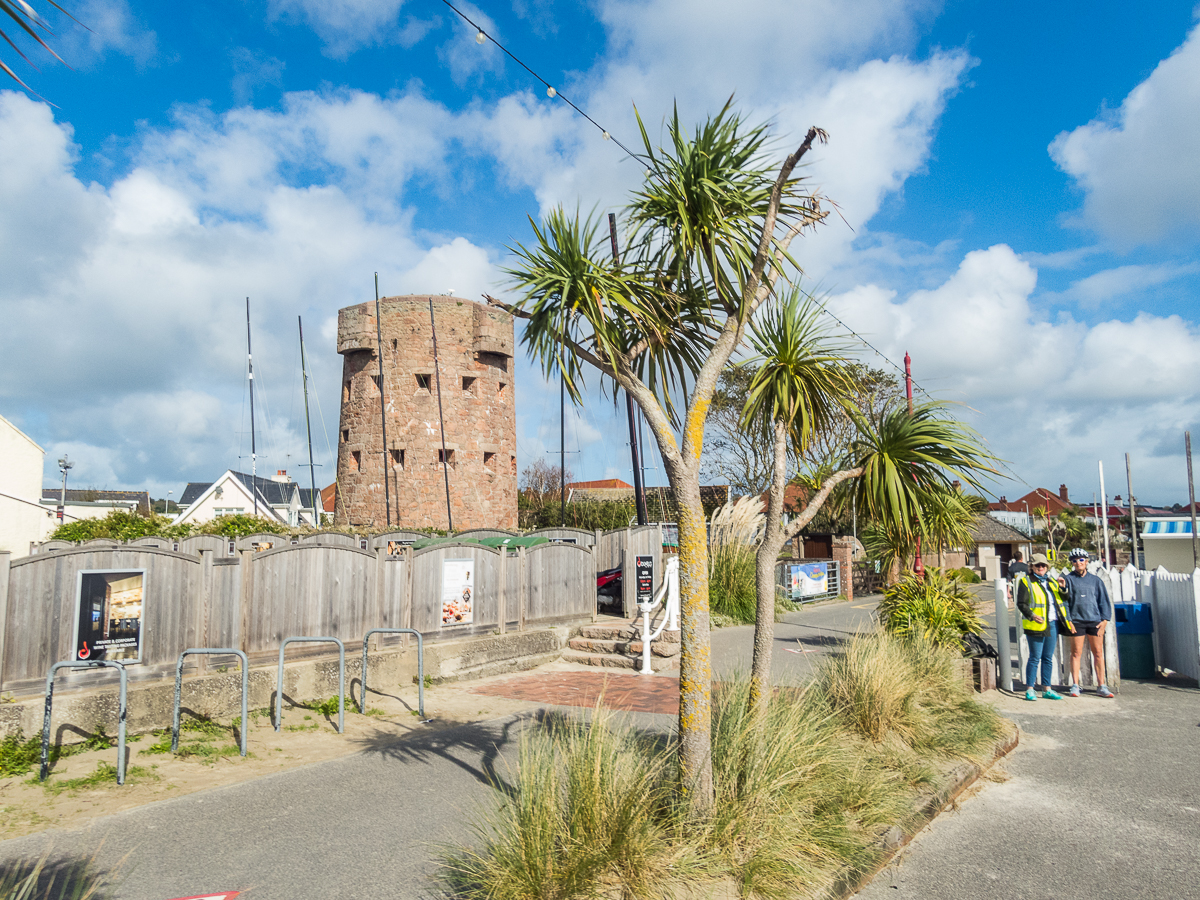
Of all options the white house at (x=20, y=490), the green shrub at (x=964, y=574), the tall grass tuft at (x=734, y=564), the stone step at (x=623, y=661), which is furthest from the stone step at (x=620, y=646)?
the white house at (x=20, y=490)

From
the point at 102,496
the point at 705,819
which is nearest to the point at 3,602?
the point at 705,819

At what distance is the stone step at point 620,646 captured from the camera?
12.9 meters

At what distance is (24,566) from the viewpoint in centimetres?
698

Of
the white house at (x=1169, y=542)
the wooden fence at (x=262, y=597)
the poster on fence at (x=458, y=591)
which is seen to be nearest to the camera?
the wooden fence at (x=262, y=597)

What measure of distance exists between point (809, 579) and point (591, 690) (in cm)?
1633

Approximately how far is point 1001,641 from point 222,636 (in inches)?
378

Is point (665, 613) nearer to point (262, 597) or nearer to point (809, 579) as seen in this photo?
point (262, 597)

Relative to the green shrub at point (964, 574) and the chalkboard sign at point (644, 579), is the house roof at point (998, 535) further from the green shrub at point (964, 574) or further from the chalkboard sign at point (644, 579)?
the chalkboard sign at point (644, 579)

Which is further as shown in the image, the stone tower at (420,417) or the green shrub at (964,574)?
the stone tower at (420,417)

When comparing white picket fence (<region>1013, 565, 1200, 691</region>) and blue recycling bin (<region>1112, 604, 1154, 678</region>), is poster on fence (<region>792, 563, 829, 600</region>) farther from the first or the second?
blue recycling bin (<region>1112, 604, 1154, 678</region>)

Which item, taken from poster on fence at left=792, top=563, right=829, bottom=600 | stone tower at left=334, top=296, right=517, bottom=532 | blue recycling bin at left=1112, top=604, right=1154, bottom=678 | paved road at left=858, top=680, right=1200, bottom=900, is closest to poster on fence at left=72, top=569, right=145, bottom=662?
paved road at left=858, top=680, right=1200, bottom=900

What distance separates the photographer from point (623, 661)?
12.8 m

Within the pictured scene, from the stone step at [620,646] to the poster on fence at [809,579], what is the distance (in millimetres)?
12054

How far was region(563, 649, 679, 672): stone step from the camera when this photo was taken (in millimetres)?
A: 12609
